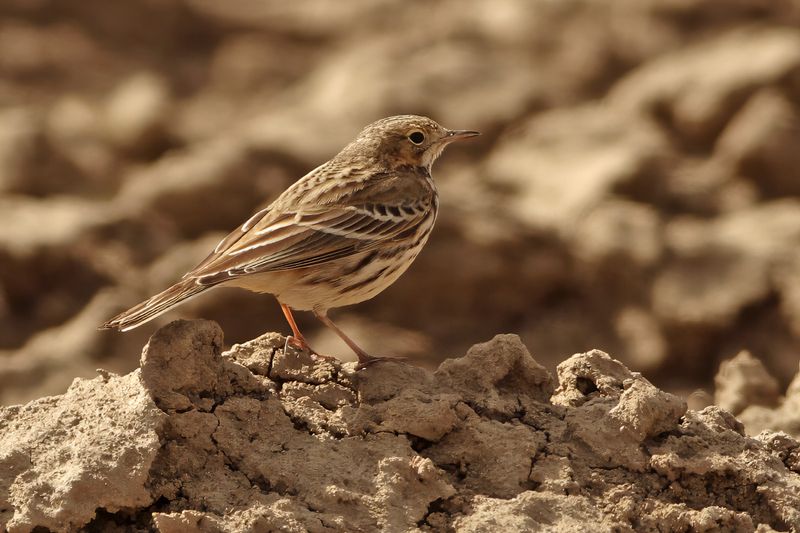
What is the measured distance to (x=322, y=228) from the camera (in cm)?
665

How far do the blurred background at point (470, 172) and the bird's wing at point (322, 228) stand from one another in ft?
14.8

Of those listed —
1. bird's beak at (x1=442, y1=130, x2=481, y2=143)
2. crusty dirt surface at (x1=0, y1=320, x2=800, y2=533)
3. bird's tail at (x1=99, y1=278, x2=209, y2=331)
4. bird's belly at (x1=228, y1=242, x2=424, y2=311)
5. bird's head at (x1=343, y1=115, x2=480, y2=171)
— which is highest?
bird's beak at (x1=442, y1=130, x2=481, y2=143)

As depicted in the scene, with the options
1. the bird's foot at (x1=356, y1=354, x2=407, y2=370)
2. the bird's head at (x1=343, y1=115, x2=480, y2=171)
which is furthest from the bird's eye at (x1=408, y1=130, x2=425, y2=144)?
the bird's foot at (x1=356, y1=354, x2=407, y2=370)

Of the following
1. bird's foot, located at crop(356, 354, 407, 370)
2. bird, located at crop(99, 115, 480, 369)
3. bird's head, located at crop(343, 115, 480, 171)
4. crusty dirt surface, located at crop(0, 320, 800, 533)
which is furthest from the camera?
bird's head, located at crop(343, 115, 480, 171)

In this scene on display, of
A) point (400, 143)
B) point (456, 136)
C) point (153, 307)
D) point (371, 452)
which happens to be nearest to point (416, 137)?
point (400, 143)

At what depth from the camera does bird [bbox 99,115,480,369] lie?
6.27 m

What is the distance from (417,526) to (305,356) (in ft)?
3.48

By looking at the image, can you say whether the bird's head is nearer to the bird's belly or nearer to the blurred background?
the bird's belly

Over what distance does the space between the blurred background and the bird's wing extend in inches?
177

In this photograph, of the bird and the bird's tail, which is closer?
the bird's tail

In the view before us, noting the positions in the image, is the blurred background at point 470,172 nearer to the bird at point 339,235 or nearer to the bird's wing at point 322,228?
the bird at point 339,235

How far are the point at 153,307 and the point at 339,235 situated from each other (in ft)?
4.26

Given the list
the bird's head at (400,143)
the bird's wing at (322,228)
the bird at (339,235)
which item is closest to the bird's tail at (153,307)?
the bird at (339,235)

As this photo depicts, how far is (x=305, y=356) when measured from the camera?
18.9ft
